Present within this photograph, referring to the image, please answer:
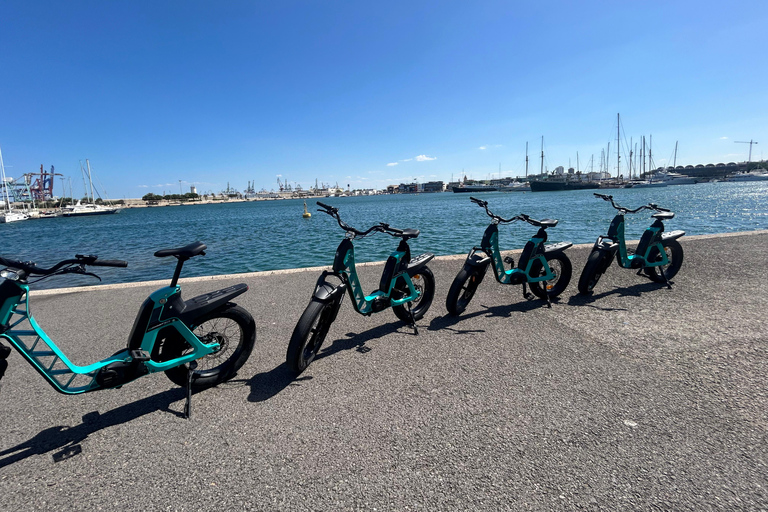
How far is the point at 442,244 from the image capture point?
50.1 feet

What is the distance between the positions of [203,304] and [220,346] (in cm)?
51

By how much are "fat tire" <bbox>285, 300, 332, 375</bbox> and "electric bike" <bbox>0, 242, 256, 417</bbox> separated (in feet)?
1.57

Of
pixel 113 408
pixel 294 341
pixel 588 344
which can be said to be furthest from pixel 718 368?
pixel 113 408

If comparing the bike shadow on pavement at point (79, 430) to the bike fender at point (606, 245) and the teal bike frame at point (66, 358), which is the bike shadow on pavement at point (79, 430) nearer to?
the teal bike frame at point (66, 358)

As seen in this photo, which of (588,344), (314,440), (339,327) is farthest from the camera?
(339,327)

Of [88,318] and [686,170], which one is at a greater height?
[686,170]

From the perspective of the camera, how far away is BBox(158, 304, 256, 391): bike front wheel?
298cm

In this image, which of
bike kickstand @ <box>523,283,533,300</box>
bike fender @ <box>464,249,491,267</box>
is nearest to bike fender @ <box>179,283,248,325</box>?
bike fender @ <box>464,249,491,267</box>

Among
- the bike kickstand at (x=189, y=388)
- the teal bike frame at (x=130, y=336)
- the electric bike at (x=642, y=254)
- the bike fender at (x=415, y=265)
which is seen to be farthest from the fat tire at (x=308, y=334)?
the electric bike at (x=642, y=254)

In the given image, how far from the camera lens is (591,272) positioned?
5.26m

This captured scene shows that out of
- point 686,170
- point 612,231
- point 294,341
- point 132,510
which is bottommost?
point 132,510

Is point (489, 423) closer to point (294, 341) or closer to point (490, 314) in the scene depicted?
point (294, 341)

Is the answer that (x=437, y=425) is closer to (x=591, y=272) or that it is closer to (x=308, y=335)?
(x=308, y=335)

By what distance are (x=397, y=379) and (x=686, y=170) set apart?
528ft
